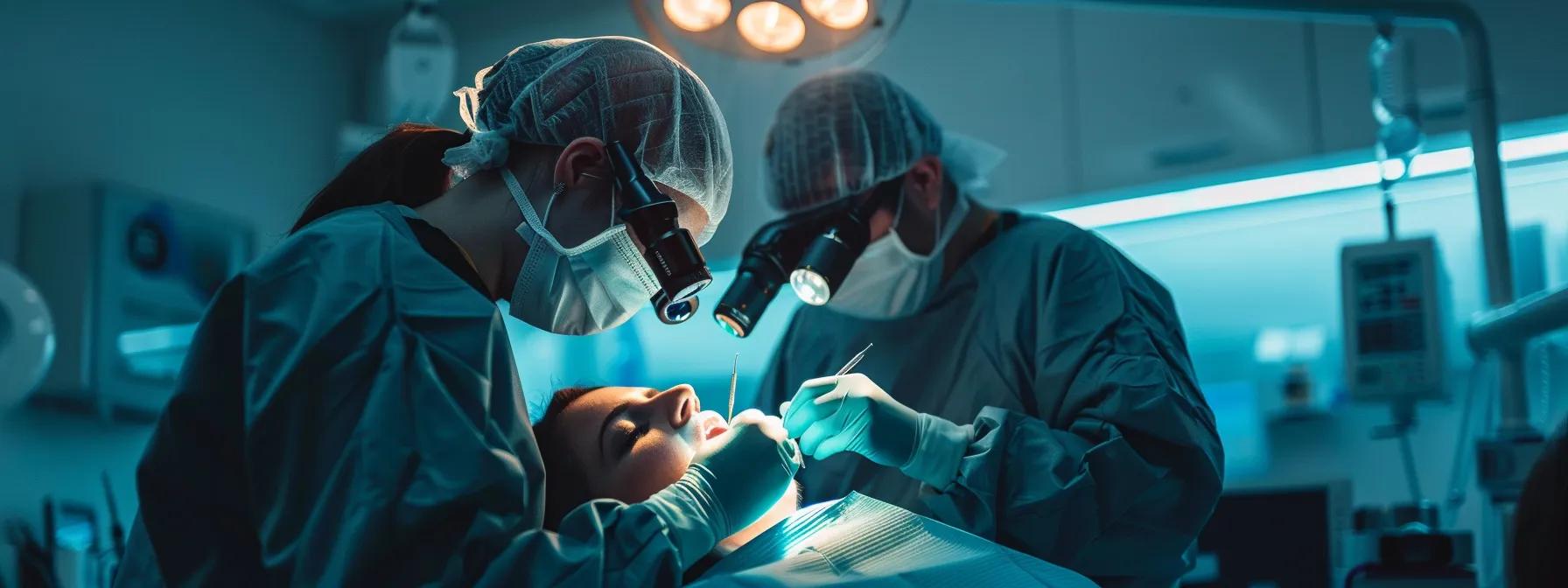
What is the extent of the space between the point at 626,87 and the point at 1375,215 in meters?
2.68

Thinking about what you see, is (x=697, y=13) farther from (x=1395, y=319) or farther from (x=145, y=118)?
(x=145, y=118)

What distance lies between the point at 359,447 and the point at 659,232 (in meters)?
0.39

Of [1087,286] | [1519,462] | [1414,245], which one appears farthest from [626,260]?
[1414,245]

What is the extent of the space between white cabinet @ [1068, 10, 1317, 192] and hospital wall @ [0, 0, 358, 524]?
2.10 m

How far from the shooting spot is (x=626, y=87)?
1.41 meters

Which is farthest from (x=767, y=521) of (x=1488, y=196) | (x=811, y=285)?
(x=1488, y=196)

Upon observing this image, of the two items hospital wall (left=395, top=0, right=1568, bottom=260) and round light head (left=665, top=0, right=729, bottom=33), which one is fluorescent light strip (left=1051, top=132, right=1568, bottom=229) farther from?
round light head (left=665, top=0, right=729, bottom=33)

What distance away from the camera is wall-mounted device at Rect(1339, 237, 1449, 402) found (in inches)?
93.8

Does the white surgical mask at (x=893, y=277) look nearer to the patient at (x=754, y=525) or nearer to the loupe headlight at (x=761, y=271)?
the loupe headlight at (x=761, y=271)

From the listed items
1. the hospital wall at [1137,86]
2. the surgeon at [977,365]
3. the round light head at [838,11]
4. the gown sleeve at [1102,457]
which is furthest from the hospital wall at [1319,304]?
the round light head at [838,11]

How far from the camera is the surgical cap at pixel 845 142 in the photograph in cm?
194

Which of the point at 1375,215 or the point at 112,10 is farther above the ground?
the point at 112,10

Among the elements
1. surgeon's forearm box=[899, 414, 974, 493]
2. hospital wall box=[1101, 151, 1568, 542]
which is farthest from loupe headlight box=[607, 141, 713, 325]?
hospital wall box=[1101, 151, 1568, 542]

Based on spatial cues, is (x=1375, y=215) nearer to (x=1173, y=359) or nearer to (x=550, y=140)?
(x=1173, y=359)
